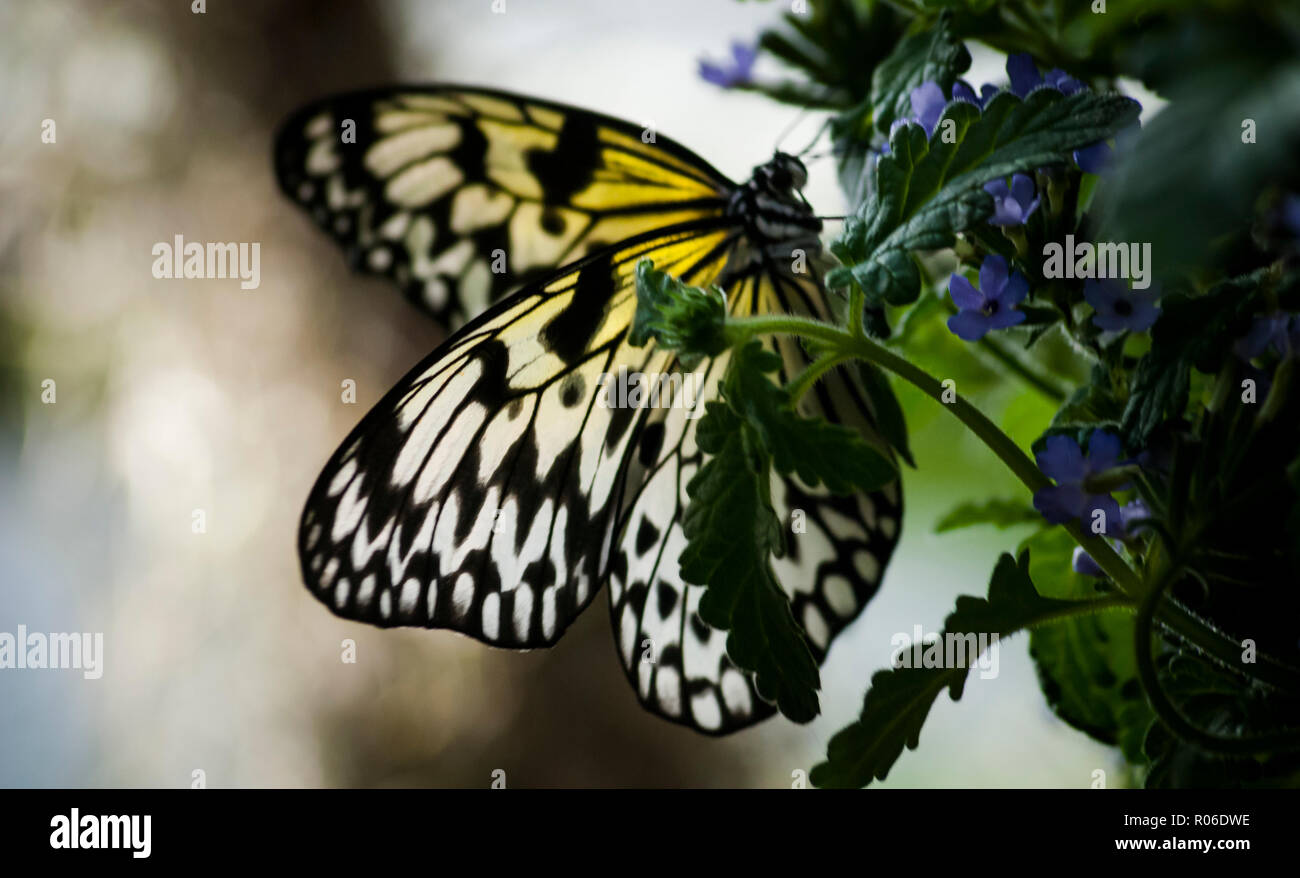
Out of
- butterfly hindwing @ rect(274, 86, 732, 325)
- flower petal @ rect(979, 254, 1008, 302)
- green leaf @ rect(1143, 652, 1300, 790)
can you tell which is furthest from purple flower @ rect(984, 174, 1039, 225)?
butterfly hindwing @ rect(274, 86, 732, 325)

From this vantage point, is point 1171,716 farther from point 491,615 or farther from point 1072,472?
point 491,615

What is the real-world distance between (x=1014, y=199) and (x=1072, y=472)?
14cm

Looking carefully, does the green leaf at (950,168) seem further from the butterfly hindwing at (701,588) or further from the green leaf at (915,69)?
the butterfly hindwing at (701,588)

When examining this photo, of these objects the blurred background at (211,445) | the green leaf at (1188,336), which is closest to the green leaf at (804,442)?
the green leaf at (1188,336)

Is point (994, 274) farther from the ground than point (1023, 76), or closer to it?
closer to it

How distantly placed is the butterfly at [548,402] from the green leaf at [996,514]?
0.69 ft

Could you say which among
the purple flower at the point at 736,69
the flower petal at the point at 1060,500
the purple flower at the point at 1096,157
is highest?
the purple flower at the point at 736,69

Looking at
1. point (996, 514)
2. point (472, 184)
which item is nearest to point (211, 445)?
point (472, 184)

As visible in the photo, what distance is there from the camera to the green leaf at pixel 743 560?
0.51 meters

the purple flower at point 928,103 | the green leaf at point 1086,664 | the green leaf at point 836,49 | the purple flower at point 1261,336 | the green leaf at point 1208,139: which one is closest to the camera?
the green leaf at point 1208,139

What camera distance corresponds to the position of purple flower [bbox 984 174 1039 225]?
1.65ft

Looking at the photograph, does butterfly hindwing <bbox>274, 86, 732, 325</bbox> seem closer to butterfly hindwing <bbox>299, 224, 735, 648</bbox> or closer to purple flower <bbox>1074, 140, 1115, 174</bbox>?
A: butterfly hindwing <bbox>299, 224, 735, 648</bbox>

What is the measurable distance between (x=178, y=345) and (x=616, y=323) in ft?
4.86

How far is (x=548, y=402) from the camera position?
89 centimetres
